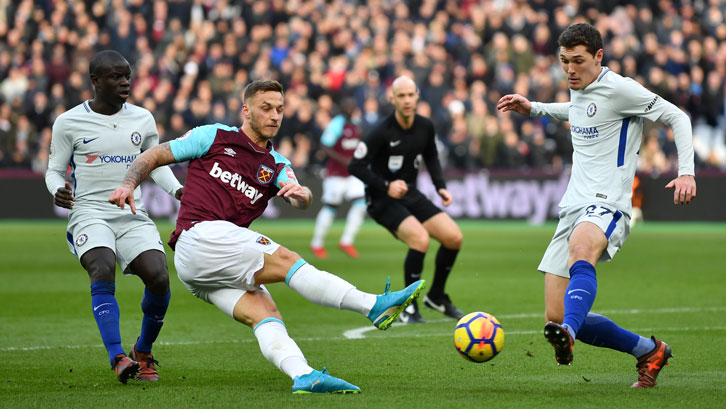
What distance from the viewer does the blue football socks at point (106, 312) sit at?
6.76 meters

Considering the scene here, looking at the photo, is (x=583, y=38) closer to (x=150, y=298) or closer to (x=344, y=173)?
(x=150, y=298)

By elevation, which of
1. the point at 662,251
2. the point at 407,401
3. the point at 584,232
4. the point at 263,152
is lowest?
the point at 662,251

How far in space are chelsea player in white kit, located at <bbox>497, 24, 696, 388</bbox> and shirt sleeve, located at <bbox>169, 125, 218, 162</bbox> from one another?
7.26ft

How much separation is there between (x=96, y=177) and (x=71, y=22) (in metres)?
22.5

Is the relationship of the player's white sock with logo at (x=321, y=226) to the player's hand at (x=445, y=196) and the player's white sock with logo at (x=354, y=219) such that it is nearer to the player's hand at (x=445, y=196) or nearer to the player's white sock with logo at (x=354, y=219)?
the player's white sock with logo at (x=354, y=219)

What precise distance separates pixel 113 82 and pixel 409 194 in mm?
4193

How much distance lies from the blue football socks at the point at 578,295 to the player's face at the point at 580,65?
3.91 feet

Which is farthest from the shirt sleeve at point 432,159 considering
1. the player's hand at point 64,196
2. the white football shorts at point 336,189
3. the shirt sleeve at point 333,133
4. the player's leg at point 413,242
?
the white football shorts at point 336,189

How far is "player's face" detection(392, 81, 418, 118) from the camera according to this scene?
33.7 feet

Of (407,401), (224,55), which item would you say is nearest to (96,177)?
(407,401)

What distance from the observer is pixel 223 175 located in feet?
21.1

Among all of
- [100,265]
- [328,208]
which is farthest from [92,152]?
[328,208]

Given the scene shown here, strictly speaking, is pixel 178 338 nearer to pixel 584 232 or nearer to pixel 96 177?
pixel 96 177

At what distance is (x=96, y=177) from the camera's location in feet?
24.0
